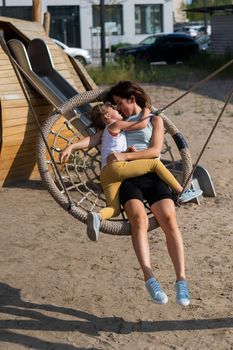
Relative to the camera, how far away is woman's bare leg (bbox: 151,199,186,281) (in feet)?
14.6

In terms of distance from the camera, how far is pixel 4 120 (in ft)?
27.1

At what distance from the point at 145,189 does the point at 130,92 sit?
0.65 meters

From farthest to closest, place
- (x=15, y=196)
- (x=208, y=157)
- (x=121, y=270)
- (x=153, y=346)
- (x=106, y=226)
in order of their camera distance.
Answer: (x=208, y=157)
(x=15, y=196)
(x=121, y=270)
(x=106, y=226)
(x=153, y=346)

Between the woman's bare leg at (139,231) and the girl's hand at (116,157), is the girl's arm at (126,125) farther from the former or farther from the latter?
the woman's bare leg at (139,231)

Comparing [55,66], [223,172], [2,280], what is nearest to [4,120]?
[55,66]

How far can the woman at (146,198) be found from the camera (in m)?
4.36

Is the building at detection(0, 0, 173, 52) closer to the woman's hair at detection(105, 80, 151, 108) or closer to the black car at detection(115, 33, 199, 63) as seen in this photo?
the black car at detection(115, 33, 199, 63)

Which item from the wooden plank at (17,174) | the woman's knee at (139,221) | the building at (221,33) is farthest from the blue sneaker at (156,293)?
the building at (221,33)

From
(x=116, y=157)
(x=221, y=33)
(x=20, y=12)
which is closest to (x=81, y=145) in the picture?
(x=116, y=157)

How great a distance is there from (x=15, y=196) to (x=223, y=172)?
2.51m

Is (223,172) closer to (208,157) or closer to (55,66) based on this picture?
(208,157)

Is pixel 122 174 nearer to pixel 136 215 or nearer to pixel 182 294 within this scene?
pixel 136 215

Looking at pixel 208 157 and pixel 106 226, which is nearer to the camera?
pixel 106 226

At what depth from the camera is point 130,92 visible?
482 centimetres
